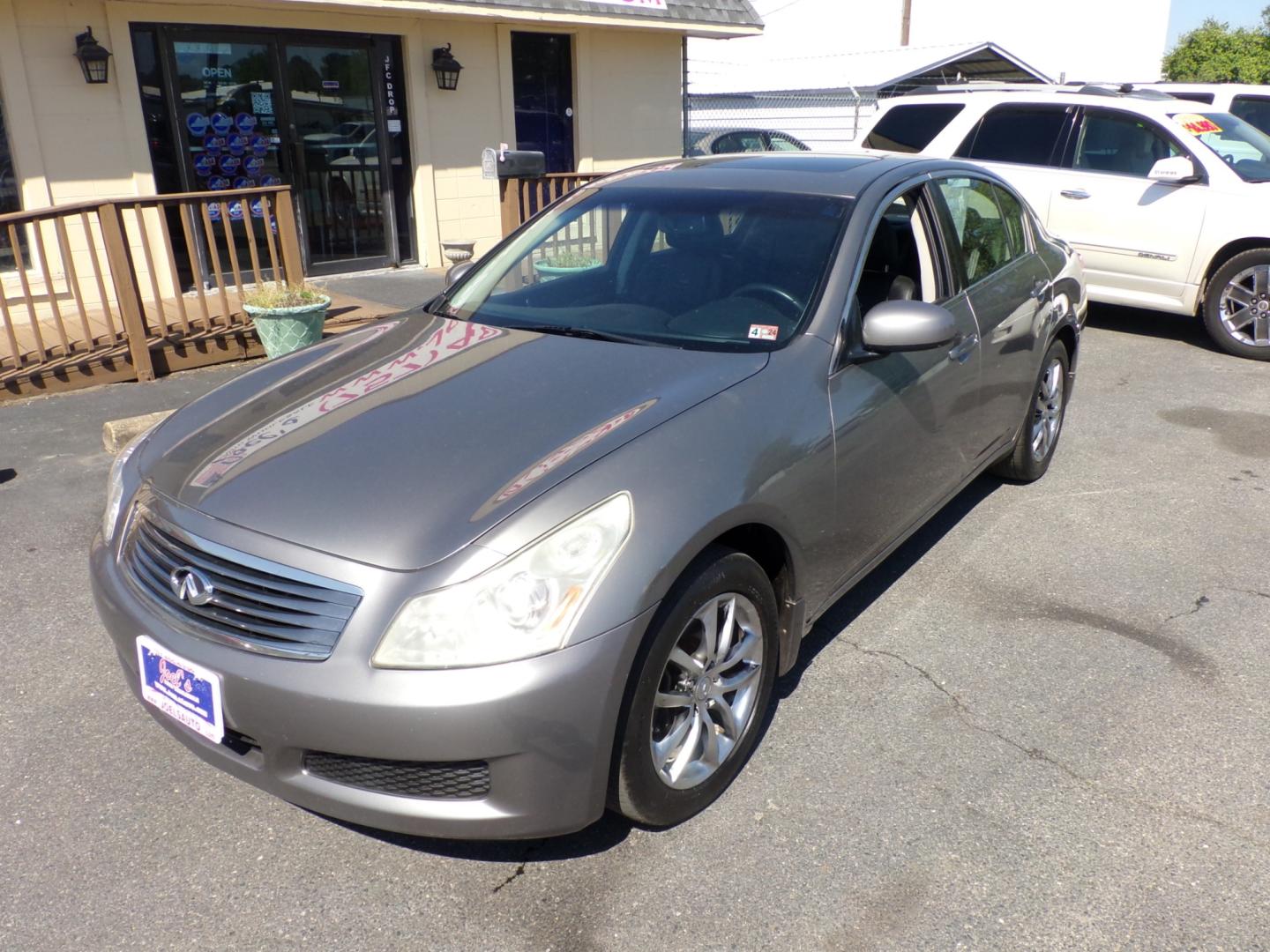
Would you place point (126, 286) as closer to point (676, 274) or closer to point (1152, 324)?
point (676, 274)

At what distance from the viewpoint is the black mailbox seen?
27.9 feet

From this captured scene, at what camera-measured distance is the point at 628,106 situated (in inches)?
497

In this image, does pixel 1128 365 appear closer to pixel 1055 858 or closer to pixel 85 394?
pixel 1055 858

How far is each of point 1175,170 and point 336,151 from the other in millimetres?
7573

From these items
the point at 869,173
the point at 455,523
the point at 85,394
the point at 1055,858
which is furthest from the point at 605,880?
the point at 85,394

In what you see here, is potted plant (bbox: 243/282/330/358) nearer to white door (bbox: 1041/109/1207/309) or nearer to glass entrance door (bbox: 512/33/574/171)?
glass entrance door (bbox: 512/33/574/171)

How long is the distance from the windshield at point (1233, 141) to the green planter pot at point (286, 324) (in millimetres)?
6636

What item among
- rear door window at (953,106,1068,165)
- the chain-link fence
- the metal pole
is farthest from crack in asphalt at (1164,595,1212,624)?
the chain-link fence

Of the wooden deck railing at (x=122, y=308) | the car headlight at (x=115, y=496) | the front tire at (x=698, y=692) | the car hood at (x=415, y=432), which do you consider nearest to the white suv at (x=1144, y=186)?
the wooden deck railing at (x=122, y=308)

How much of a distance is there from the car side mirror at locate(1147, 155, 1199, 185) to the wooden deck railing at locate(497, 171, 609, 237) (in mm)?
4274

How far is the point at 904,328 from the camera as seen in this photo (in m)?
3.12

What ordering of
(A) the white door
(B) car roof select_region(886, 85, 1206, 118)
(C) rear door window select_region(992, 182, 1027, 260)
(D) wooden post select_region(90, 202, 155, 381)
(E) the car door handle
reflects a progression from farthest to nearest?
1. (B) car roof select_region(886, 85, 1206, 118)
2. (A) the white door
3. (D) wooden post select_region(90, 202, 155, 381)
4. (C) rear door window select_region(992, 182, 1027, 260)
5. (E) the car door handle

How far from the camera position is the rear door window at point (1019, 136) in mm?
8445

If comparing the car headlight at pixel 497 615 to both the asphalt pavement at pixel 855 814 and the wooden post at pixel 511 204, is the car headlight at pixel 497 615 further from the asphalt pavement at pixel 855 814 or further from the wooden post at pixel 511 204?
the wooden post at pixel 511 204
